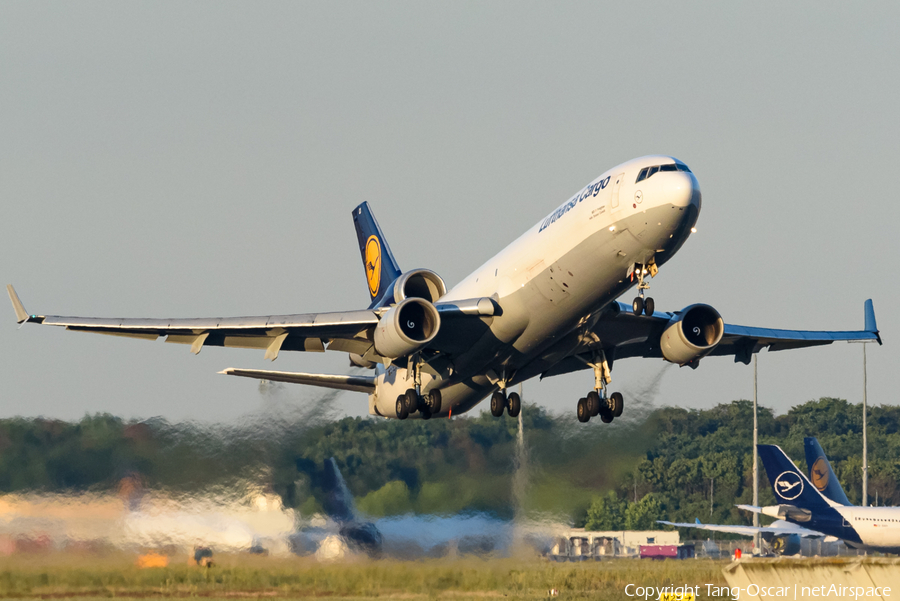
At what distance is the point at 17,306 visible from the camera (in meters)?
24.0

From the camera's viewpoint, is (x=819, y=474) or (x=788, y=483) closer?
(x=788, y=483)

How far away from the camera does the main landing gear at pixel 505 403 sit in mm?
25500

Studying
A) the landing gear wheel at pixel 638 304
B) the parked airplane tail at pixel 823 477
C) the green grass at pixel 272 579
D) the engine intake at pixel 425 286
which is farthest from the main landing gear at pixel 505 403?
the parked airplane tail at pixel 823 477

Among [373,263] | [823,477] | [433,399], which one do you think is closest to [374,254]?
[373,263]

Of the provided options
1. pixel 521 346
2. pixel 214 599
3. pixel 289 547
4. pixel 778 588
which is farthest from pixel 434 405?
pixel 778 588

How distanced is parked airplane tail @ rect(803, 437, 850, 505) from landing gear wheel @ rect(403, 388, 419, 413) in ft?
78.5

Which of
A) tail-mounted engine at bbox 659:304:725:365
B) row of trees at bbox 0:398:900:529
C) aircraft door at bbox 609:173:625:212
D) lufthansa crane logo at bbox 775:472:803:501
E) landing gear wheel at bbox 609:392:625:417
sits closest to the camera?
aircraft door at bbox 609:173:625:212

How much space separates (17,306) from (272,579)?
868 cm

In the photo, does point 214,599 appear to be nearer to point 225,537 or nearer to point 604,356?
point 225,537

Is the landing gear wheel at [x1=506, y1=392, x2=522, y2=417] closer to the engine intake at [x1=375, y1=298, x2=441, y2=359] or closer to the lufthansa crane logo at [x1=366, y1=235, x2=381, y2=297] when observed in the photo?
the engine intake at [x1=375, y1=298, x2=441, y2=359]

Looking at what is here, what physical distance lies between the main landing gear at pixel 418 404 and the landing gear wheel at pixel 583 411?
11.1 ft

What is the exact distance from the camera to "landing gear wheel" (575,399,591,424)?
25.8 meters

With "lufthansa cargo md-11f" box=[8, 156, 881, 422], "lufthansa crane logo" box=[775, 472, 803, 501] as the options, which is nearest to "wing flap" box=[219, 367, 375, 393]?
"lufthansa cargo md-11f" box=[8, 156, 881, 422]

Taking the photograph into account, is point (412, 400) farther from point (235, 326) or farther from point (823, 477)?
point (823, 477)
